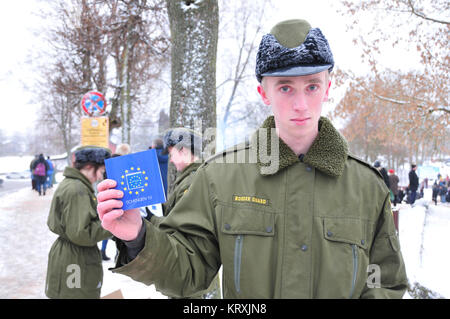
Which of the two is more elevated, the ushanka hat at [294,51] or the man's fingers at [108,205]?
the ushanka hat at [294,51]

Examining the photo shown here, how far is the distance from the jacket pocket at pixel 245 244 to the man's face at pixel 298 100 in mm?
424

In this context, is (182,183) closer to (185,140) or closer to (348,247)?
(185,140)

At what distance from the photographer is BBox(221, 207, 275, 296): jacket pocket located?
1503mm

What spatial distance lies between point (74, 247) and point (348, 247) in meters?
2.68

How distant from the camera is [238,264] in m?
1.51

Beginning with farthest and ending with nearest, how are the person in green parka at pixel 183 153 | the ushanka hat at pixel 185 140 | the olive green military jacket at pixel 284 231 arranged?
the ushanka hat at pixel 185 140 → the person in green parka at pixel 183 153 → the olive green military jacket at pixel 284 231

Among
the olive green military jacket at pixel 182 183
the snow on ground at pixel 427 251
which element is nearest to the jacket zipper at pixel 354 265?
the olive green military jacket at pixel 182 183

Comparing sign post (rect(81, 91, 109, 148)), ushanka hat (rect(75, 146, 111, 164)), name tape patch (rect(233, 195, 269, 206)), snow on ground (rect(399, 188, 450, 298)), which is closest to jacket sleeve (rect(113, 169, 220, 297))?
name tape patch (rect(233, 195, 269, 206))

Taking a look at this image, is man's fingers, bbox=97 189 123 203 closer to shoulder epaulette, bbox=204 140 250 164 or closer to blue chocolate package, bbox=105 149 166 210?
blue chocolate package, bbox=105 149 166 210

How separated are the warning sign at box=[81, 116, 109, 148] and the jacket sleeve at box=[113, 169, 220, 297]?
28.0 ft

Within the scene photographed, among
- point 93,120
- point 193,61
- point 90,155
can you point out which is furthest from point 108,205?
point 93,120

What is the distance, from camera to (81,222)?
10.3 feet

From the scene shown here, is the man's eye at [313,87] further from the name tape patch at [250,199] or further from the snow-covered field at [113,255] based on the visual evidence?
the snow-covered field at [113,255]

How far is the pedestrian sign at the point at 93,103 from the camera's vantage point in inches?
375
